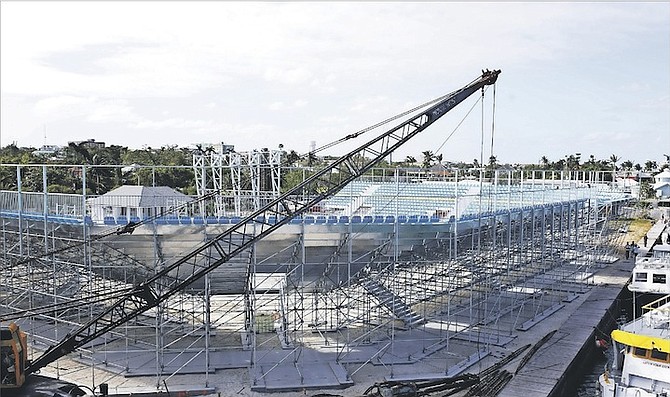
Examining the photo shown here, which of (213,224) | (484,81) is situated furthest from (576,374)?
(213,224)

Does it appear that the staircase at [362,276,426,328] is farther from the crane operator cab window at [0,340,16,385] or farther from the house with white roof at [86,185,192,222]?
the crane operator cab window at [0,340,16,385]

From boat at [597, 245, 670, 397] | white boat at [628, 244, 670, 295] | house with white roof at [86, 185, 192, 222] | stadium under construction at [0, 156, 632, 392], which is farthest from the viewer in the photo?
white boat at [628, 244, 670, 295]

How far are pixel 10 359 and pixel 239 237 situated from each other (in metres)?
6.63

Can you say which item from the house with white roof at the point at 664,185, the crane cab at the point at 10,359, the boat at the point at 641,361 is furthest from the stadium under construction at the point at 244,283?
the house with white roof at the point at 664,185

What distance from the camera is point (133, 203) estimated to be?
75.2ft

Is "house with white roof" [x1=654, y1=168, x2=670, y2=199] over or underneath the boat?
over

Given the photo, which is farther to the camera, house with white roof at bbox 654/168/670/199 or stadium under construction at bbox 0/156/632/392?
house with white roof at bbox 654/168/670/199

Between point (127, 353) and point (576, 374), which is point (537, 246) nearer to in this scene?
point (576, 374)

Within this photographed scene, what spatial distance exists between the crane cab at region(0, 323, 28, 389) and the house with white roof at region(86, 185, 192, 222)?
4600 millimetres

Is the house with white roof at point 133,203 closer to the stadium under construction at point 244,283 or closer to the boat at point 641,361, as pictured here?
the stadium under construction at point 244,283

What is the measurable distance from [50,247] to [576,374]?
17.9 m

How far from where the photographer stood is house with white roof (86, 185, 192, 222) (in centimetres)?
1908

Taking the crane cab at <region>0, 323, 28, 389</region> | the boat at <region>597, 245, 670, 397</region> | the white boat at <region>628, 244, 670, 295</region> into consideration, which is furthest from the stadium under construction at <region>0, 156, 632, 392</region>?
the white boat at <region>628, 244, 670, 295</region>

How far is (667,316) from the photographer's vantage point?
18.7 metres
